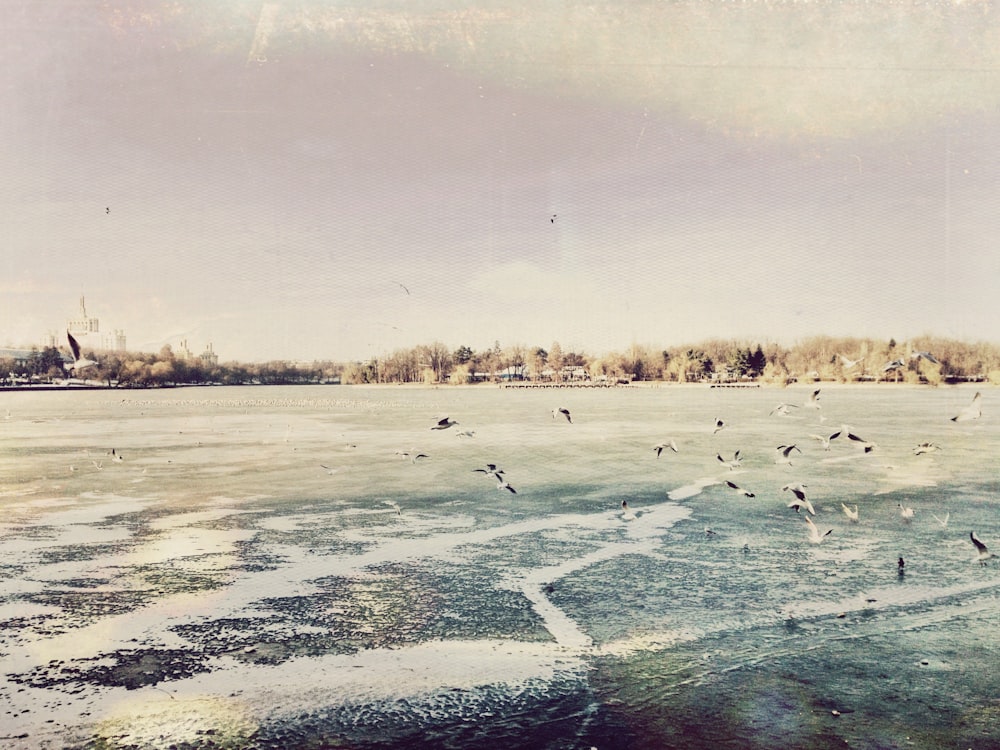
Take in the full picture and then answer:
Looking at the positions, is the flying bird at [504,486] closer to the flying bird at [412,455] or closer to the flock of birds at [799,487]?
the flock of birds at [799,487]

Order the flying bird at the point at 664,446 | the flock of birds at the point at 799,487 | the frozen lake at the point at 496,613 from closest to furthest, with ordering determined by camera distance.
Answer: the frozen lake at the point at 496,613, the flock of birds at the point at 799,487, the flying bird at the point at 664,446

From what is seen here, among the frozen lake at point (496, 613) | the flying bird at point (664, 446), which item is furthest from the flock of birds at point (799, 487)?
the frozen lake at point (496, 613)

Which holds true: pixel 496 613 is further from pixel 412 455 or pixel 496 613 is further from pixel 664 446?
pixel 412 455

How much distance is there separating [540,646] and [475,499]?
6.04m

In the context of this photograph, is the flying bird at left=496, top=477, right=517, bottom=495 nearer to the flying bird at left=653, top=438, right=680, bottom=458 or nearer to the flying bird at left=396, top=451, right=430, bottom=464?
the flying bird at left=653, top=438, right=680, bottom=458

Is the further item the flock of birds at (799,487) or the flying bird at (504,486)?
the flying bird at (504,486)

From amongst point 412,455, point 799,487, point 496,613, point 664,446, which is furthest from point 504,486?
point 412,455

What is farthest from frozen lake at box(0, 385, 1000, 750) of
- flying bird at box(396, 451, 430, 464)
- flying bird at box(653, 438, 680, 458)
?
flying bird at box(396, 451, 430, 464)

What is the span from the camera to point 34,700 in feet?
14.8

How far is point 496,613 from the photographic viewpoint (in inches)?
239

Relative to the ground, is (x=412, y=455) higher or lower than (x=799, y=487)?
lower

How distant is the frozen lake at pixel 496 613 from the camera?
4273 mm

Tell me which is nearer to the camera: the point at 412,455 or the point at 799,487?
the point at 799,487

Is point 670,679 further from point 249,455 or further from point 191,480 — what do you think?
point 249,455
